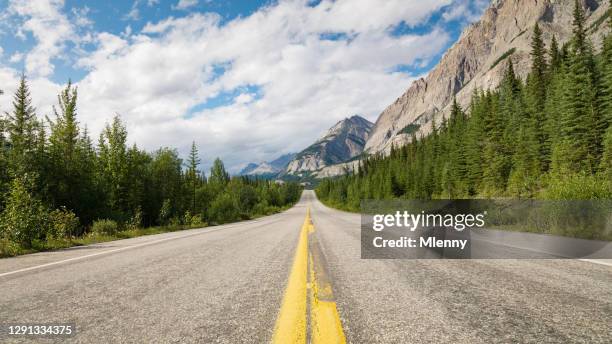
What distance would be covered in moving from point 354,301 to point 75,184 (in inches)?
1066

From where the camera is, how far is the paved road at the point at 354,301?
1.97 meters

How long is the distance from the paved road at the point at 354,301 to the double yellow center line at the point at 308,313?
3.2 inches

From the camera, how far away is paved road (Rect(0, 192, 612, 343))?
1972mm

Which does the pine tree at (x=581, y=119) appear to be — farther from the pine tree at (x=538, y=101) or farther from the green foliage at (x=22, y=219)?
the green foliage at (x=22, y=219)

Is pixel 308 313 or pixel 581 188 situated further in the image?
pixel 581 188

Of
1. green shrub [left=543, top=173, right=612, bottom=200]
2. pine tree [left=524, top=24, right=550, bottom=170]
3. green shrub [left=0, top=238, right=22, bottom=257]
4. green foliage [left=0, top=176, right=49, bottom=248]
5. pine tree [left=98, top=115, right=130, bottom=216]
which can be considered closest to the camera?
green shrub [left=0, top=238, right=22, bottom=257]

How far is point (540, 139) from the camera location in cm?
4241

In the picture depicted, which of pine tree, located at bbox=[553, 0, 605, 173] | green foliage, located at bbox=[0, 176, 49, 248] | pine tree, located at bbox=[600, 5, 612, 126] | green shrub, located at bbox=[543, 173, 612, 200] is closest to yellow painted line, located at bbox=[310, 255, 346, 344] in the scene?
green foliage, located at bbox=[0, 176, 49, 248]

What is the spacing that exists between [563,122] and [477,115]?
21.9 m

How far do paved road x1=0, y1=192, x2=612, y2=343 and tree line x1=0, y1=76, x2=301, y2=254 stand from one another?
6305 millimetres

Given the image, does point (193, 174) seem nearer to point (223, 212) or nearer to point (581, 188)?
point (223, 212)

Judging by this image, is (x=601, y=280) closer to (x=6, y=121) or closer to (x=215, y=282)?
(x=215, y=282)

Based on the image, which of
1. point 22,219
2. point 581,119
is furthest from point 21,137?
point 581,119

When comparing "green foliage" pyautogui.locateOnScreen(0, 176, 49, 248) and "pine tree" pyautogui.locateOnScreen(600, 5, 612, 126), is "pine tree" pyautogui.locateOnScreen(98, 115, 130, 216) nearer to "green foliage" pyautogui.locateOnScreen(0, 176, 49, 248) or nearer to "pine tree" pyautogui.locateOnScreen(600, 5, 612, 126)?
"green foliage" pyautogui.locateOnScreen(0, 176, 49, 248)
